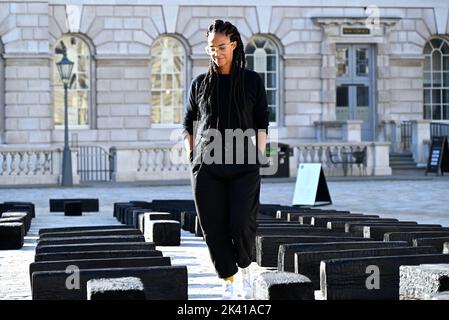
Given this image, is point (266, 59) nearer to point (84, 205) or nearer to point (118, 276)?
point (84, 205)

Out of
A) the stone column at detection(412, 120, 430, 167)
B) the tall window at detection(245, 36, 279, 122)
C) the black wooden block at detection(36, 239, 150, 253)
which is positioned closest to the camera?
the black wooden block at detection(36, 239, 150, 253)

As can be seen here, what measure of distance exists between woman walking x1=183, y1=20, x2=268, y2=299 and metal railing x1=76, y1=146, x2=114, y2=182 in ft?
90.5

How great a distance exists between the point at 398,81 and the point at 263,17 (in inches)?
183

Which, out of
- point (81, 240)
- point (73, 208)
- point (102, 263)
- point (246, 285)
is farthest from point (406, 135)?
point (246, 285)

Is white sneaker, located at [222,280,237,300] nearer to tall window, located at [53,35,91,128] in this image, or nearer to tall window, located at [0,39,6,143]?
tall window, located at [0,39,6,143]

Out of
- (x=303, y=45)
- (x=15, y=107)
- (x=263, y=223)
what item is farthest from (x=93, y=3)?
(x=263, y=223)

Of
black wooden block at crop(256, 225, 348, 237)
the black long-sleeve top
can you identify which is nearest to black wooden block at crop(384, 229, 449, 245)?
black wooden block at crop(256, 225, 348, 237)

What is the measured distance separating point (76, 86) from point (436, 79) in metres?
11.3

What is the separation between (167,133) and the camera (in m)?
38.8

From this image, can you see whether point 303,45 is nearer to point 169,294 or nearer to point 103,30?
point 103,30

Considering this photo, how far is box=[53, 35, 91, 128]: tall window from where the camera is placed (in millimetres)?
38562

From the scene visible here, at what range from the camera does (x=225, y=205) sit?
307 inches

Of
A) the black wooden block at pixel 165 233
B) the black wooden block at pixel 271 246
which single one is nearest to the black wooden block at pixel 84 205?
the black wooden block at pixel 165 233

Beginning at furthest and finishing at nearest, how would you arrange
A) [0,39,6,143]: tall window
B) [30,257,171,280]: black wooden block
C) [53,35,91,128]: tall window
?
1. [53,35,91,128]: tall window
2. [0,39,6,143]: tall window
3. [30,257,171,280]: black wooden block
